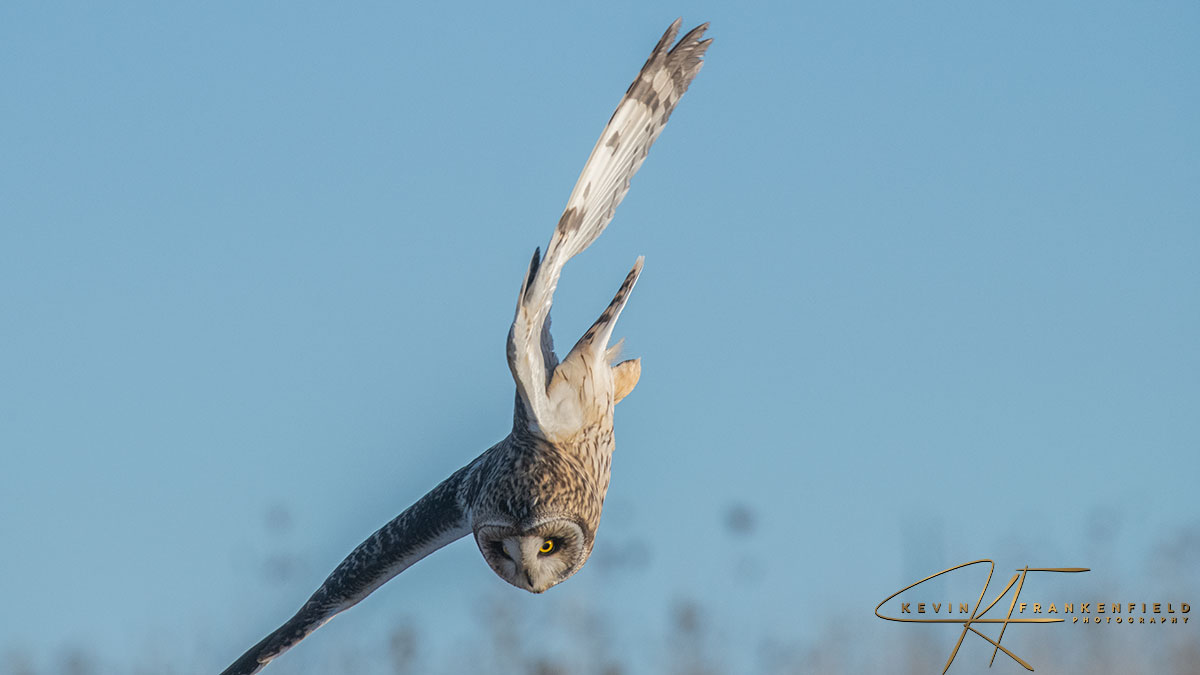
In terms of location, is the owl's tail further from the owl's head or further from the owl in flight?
the owl's head

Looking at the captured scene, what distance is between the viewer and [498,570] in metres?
8.73

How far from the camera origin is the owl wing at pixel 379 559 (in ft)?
30.9

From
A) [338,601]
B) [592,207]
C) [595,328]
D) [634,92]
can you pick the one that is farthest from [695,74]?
[338,601]

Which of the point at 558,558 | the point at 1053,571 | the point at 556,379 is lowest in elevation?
the point at 1053,571

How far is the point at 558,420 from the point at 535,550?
2.12 feet

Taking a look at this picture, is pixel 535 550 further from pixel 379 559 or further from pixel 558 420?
pixel 379 559

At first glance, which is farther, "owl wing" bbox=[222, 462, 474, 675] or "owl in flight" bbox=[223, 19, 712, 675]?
"owl wing" bbox=[222, 462, 474, 675]

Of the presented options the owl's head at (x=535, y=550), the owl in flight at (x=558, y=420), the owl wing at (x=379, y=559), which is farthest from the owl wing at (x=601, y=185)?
the owl wing at (x=379, y=559)

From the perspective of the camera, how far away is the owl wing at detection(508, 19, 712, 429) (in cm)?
745

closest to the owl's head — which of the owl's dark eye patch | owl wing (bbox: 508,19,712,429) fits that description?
the owl's dark eye patch

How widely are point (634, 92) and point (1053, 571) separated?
442 centimetres

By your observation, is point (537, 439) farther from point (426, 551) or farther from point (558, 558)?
point (426, 551)

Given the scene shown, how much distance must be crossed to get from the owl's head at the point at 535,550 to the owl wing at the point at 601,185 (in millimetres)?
532

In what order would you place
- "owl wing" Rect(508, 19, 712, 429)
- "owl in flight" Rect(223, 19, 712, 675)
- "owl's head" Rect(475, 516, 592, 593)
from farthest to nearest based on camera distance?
"owl's head" Rect(475, 516, 592, 593) < "owl in flight" Rect(223, 19, 712, 675) < "owl wing" Rect(508, 19, 712, 429)
